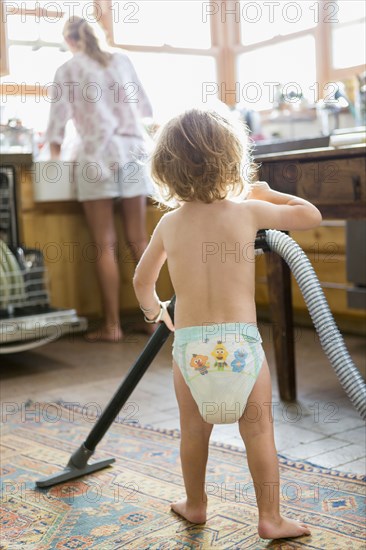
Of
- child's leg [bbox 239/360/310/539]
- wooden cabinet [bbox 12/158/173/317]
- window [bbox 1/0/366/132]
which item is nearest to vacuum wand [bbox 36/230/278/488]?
child's leg [bbox 239/360/310/539]

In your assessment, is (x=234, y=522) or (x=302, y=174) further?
(x=302, y=174)

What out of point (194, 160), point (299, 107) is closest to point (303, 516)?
point (194, 160)

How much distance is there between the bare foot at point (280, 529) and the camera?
1425 mm

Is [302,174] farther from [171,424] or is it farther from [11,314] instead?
[11,314]

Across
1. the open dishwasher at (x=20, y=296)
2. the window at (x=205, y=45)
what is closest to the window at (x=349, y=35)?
the window at (x=205, y=45)

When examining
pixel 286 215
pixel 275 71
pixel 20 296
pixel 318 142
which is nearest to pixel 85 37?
pixel 20 296

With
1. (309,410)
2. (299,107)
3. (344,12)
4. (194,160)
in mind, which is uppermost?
(344,12)

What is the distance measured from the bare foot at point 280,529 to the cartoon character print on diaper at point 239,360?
0.29 meters

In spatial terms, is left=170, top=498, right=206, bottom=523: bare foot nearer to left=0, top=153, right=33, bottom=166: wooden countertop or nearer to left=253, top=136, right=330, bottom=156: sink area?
left=253, top=136, right=330, bottom=156: sink area

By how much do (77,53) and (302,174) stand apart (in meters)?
1.74

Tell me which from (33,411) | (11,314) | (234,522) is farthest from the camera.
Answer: (11,314)

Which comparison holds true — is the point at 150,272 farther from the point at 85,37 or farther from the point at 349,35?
the point at 349,35

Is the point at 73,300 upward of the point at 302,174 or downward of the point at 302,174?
downward

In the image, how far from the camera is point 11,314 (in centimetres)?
324
